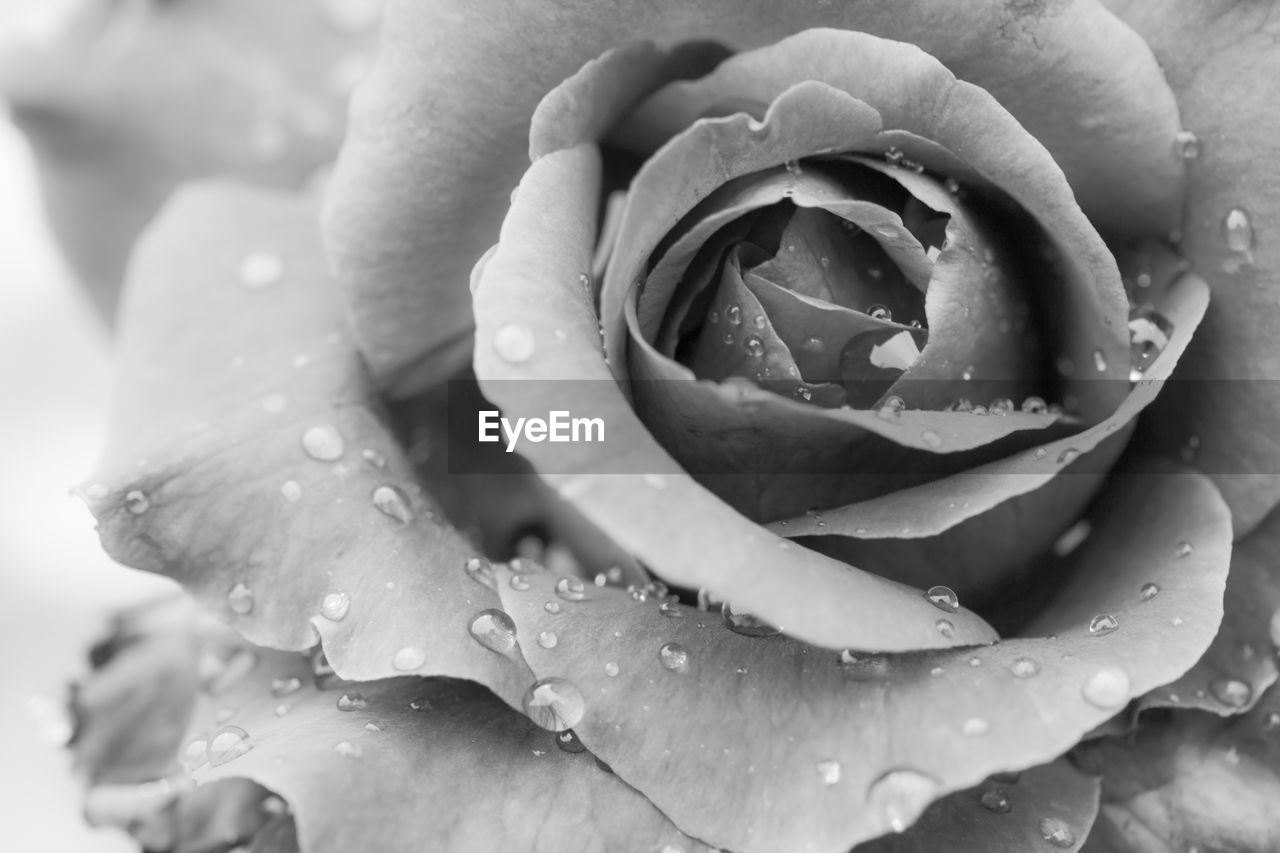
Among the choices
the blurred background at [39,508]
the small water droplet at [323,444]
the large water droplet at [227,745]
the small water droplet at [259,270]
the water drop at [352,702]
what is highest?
the small water droplet at [259,270]

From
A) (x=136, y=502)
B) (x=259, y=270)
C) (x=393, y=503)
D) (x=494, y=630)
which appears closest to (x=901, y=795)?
(x=494, y=630)

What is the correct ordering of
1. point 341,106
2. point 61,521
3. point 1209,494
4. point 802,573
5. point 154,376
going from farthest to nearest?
Result: point 61,521 → point 341,106 → point 154,376 → point 1209,494 → point 802,573

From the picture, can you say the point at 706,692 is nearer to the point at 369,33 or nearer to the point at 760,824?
the point at 760,824

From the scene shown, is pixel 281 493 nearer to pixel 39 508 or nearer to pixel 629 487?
pixel 629 487

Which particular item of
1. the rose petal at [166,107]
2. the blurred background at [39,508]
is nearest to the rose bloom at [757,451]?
the rose petal at [166,107]

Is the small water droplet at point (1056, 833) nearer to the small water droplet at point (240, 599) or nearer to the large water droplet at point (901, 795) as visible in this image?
the large water droplet at point (901, 795)

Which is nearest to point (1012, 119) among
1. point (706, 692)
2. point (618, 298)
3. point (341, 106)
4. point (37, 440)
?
point (618, 298)
